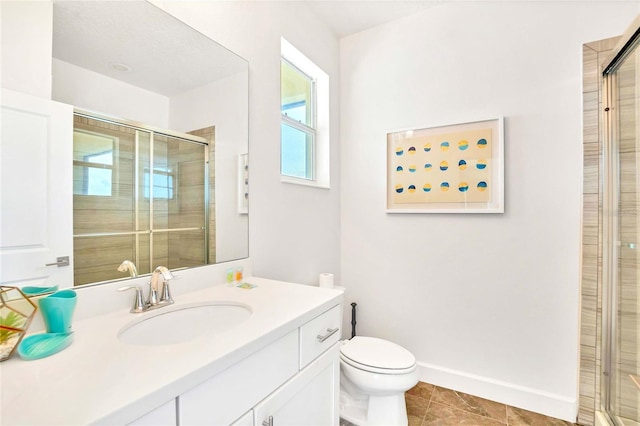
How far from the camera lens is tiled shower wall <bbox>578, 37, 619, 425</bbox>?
5.23ft

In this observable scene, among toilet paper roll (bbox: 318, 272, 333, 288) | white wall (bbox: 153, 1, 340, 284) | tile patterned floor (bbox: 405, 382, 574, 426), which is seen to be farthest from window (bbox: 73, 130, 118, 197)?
tile patterned floor (bbox: 405, 382, 574, 426)

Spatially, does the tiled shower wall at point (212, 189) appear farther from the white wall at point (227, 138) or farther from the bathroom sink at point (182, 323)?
the bathroom sink at point (182, 323)

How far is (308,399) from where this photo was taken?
105 centimetres

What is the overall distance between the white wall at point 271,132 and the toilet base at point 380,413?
2.59ft

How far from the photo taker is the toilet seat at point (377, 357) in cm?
148

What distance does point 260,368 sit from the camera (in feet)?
2.71

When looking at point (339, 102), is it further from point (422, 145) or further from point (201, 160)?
point (201, 160)

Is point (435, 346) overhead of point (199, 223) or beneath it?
beneath

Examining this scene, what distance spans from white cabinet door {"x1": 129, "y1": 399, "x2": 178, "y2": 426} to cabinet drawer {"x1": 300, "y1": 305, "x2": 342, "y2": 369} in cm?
46

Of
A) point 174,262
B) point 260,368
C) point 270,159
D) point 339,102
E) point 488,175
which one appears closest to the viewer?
point 260,368

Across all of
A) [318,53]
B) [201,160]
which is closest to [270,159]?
[201,160]

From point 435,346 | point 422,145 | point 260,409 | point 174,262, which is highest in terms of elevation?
point 422,145

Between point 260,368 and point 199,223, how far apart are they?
2.37 feet

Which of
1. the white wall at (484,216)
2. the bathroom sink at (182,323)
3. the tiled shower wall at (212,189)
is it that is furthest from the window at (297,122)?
the bathroom sink at (182,323)
